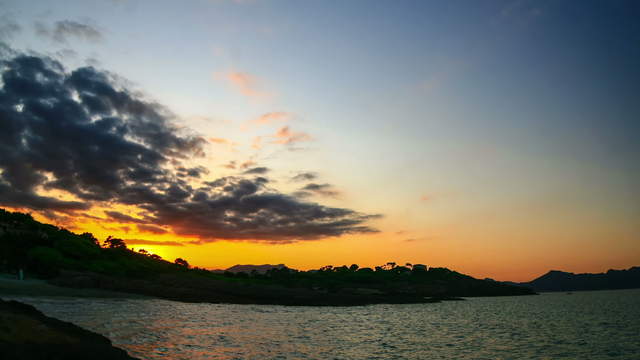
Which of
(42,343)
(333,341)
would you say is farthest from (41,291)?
(42,343)

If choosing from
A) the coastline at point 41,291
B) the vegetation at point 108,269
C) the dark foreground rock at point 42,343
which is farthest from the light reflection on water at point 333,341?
the vegetation at point 108,269

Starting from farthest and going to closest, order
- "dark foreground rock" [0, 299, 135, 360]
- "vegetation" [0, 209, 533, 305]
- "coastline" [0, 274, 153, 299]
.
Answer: "vegetation" [0, 209, 533, 305] < "coastline" [0, 274, 153, 299] < "dark foreground rock" [0, 299, 135, 360]

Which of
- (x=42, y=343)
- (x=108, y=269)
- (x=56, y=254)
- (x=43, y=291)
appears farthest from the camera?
(x=108, y=269)

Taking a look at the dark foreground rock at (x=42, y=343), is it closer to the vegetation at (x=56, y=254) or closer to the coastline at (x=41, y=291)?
the coastline at (x=41, y=291)

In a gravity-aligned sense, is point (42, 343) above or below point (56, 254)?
below

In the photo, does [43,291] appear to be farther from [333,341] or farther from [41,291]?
[333,341]

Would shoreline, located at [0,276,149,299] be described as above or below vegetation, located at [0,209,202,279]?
below

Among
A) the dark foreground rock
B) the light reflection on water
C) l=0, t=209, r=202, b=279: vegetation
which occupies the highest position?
l=0, t=209, r=202, b=279: vegetation

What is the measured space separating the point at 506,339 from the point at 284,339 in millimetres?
26945

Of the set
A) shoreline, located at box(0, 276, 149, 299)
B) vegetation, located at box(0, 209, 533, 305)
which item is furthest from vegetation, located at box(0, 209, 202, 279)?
shoreline, located at box(0, 276, 149, 299)

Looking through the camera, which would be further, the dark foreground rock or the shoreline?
the shoreline

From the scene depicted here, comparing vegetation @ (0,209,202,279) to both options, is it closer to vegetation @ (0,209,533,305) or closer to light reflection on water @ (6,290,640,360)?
vegetation @ (0,209,533,305)

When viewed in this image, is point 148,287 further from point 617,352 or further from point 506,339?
point 617,352

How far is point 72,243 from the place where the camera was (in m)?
112
